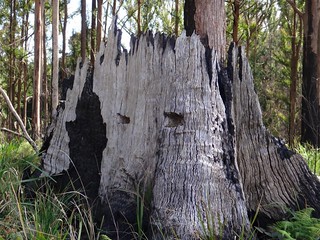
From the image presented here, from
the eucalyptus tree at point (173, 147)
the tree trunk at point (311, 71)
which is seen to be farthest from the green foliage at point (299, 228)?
the tree trunk at point (311, 71)

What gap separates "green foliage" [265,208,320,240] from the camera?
3016 mm

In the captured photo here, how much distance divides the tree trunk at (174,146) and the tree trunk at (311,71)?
6.94m

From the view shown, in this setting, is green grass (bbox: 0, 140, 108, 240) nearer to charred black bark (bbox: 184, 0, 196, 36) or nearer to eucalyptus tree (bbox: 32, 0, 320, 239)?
eucalyptus tree (bbox: 32, 0, 320, 239)

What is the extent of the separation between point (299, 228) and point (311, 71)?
9.05 m

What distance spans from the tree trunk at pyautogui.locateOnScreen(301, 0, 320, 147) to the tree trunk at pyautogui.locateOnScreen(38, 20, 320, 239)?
694cm

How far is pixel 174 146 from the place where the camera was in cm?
324

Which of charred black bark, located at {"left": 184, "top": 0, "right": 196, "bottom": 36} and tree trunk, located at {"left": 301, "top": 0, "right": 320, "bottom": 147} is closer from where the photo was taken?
charred black bark, located at {"left": 184, "top": 0, "right": 196, "bottom": 36}

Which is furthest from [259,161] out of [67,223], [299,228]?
[67,223]

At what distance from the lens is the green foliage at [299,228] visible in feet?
9.90

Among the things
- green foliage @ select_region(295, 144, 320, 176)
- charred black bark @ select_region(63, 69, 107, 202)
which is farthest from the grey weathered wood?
green foliage @ select_region(295, 144, 320, 176)

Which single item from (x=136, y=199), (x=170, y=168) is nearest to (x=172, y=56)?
(x=170, y=168)

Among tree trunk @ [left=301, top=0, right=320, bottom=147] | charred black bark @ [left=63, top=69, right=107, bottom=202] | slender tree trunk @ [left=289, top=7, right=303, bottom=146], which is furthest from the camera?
slender tree trunk @ [left=289, top=7, right=303, bottom=146]

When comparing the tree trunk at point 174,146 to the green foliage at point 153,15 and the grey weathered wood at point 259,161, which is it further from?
the green foliage at point 153,15

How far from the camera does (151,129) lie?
3.54 meters
